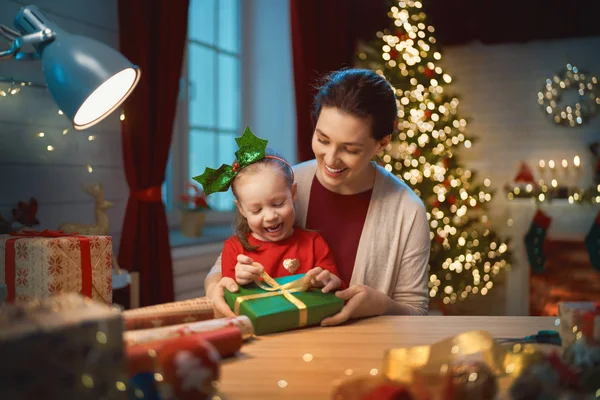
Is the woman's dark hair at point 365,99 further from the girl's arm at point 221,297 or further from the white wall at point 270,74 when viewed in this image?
the white wall at point 270,74

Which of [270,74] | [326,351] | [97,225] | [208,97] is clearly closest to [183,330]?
[326,351]

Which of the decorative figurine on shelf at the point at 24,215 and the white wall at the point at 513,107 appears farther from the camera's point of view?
the white wall at the point at 513,107

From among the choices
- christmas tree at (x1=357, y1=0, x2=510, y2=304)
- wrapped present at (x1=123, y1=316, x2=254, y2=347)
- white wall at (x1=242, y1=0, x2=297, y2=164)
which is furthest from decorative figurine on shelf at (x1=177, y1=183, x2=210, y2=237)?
wrapped present at (x1=123, y1=316, x2=254, y2=347)

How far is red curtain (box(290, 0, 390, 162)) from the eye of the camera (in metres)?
4.80

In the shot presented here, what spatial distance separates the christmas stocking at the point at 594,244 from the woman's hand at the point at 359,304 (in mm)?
4024

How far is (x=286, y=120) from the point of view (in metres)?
5.13

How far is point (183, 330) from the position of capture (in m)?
1.08

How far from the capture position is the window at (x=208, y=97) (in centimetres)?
421

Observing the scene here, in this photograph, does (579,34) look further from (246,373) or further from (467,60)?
→ (246,373)

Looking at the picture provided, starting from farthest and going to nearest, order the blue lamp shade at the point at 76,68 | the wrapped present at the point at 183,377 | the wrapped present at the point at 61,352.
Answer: the blue lamp shade at the point at 76,68 → the wrapped present at the point at 183,377 → the wrapped present at the point at 61,352

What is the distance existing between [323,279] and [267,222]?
0.28m

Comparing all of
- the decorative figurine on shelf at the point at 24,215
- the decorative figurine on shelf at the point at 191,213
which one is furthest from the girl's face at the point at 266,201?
the decorative figurine on shelf at the point at 191,213

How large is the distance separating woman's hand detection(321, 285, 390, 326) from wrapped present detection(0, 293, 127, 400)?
0.71 m

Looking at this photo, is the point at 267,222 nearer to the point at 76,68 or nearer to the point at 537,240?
the point at 76,68
